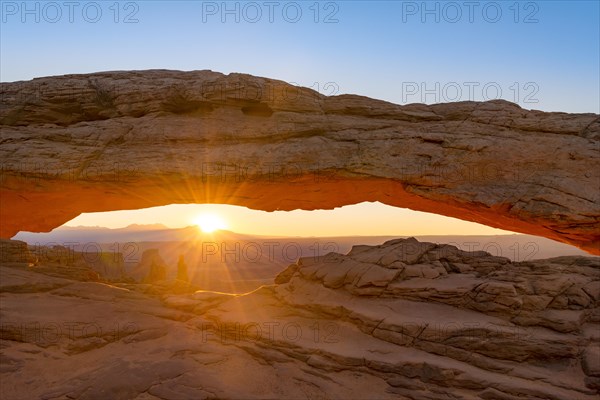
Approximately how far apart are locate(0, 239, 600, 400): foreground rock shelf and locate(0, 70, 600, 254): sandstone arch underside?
2.70m

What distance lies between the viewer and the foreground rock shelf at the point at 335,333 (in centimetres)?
1091

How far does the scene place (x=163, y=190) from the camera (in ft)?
52.6

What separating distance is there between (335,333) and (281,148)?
7.03 m

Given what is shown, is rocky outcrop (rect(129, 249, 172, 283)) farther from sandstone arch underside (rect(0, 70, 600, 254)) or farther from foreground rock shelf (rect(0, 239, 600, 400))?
sandstone arch underside (rect(0, 70, 600, 254))

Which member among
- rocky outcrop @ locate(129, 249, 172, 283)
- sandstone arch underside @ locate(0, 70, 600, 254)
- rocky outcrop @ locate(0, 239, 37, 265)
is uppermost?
sandstone arch underside @ locate(0, 70, 600, 254)

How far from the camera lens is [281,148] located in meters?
15.1

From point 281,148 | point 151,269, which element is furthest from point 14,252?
point 151,269

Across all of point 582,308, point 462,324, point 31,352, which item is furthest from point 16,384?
point 582,308

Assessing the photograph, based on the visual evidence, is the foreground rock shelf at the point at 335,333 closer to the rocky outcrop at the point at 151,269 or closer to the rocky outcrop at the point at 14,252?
the rocky outcrop at the point at 14,252

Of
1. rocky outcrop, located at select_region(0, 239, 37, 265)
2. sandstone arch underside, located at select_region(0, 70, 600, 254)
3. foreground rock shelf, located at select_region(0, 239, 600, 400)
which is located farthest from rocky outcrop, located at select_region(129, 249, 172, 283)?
sandstone arch underside, located at select_region(0, 70, 600, 254)

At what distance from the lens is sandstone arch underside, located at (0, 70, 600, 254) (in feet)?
46.5

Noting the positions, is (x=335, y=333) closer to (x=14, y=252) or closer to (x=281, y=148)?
(x=281, y=148)

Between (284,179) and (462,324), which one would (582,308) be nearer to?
(462,324)

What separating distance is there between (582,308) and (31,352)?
17.9 metres
